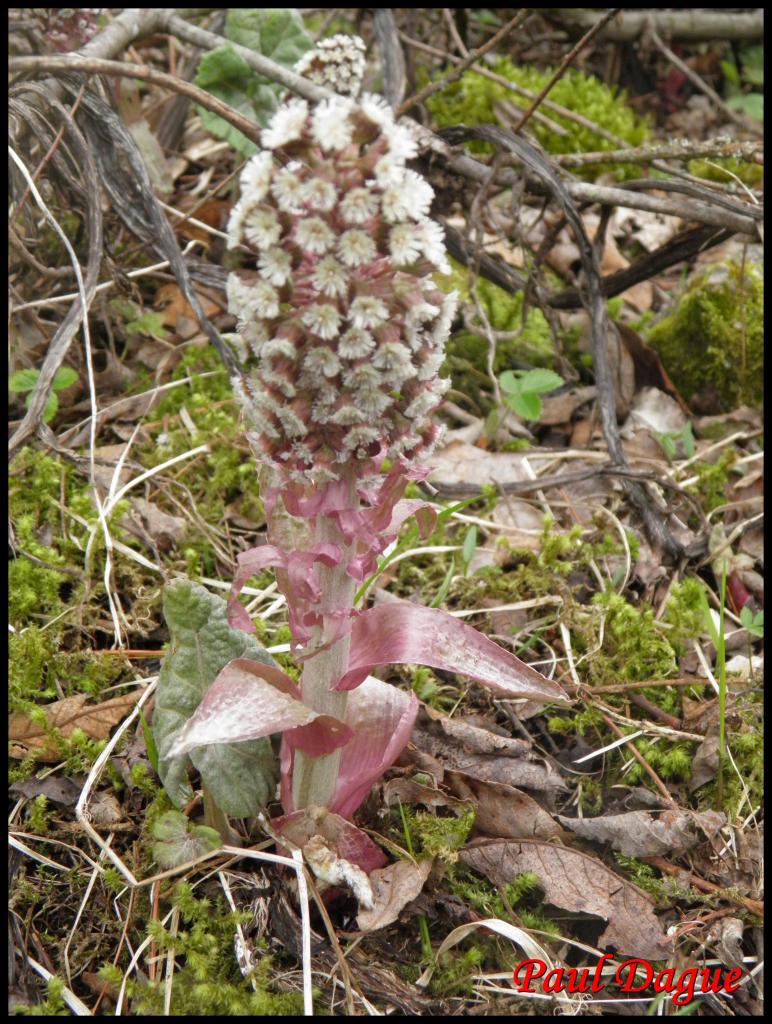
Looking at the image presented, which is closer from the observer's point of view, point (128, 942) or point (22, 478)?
point (128, 942)

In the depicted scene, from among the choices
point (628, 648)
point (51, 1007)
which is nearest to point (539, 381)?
point (628, 648)

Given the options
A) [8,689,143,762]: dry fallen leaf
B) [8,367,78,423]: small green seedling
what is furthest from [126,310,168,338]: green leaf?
[8,689,143,762]: dry fallen leaf

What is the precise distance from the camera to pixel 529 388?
376 centimetres

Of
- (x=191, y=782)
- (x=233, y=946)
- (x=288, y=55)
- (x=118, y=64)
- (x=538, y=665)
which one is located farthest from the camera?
(x=288, y=55)

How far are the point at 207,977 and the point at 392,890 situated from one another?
47cm

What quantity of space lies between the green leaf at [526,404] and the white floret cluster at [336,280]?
5.81 feet

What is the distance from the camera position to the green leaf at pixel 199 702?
235 centimetres

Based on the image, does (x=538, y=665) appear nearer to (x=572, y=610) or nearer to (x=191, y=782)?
(x=572, y=610)

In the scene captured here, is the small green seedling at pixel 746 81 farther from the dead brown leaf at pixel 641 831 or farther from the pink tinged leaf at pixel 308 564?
the pink tinged leaf at pixel 308 564

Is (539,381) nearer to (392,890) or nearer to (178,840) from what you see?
(392,890)

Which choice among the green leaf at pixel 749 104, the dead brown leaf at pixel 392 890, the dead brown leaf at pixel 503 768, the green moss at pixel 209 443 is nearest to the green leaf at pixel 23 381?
the green moss at pixel 209 443

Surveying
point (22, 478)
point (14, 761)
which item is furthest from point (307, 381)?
point (22, 478)

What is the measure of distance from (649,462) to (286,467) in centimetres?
217

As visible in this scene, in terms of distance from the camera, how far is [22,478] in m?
3.51
